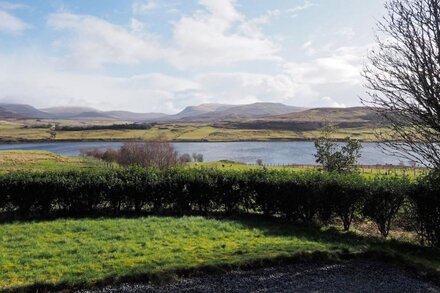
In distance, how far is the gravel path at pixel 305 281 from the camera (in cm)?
810

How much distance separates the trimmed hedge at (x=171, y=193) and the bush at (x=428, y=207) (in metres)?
1.83

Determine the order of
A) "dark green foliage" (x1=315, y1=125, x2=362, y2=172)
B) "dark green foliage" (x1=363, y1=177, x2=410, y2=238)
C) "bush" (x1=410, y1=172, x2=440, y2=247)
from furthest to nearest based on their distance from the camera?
1. "dark green foliage" (x1=315, y1=125, x2=362, y2=172)
2. "dark green foliage" (x1=363, y1=177, x2=410, y2=238)
3. "bush" (x1=410, y1=172, x2=440, y2=247)

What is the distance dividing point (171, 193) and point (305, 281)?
935cm

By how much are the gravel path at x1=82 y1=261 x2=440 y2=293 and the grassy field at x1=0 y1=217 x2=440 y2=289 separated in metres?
0.46

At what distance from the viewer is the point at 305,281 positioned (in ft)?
28.3

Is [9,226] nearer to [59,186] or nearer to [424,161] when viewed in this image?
[59,186]

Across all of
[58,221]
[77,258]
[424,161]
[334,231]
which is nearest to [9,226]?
[58,221]

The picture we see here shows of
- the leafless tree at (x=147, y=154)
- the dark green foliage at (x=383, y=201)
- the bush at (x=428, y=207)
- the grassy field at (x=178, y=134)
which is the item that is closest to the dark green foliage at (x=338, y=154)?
the dark green foliage at (x=383, y=201)

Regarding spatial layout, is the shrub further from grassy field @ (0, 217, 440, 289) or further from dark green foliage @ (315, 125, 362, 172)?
dark green foliage @ (315, 125, 362, 172)

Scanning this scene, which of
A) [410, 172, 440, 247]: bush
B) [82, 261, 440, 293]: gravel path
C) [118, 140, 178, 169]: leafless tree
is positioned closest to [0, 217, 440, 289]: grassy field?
[82, 261, 440, 293]: gravel path

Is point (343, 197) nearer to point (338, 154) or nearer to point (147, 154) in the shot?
point (338, 154)

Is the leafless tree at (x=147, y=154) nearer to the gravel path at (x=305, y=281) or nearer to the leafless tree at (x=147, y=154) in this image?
the leafless tree at (x=147, y=154)

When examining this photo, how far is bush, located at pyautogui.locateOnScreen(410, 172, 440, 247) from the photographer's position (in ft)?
39.3

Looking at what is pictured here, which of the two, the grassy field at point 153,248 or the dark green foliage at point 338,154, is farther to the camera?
the dark green foliage at point 338,154
